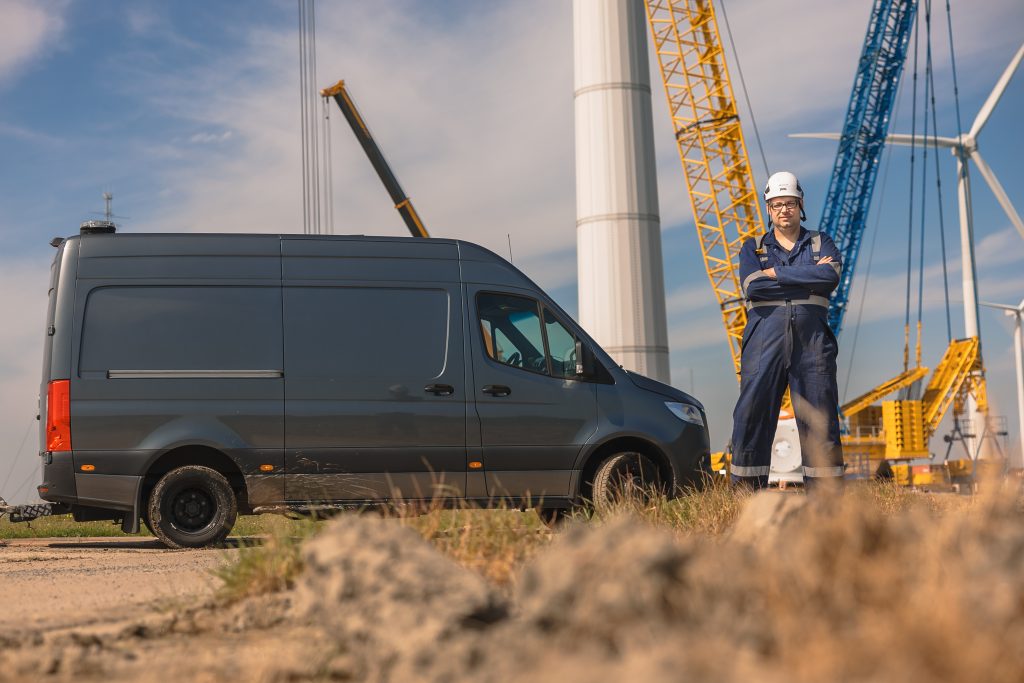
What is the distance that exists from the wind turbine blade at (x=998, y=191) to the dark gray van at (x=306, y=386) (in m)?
35.9

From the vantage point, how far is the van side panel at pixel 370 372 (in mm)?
8102

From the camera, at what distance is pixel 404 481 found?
323 inches

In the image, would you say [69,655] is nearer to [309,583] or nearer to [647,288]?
[309,583]

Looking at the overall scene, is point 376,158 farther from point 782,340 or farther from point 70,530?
point 782,340

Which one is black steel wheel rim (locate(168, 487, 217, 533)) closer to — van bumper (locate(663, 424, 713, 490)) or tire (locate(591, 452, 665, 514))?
tire (locate(591, 452, 665, 514))

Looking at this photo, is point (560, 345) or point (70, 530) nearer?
point (560, 345)

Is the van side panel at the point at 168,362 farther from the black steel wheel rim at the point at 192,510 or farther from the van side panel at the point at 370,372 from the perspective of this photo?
the black steel wheel rim at the point at 192,510

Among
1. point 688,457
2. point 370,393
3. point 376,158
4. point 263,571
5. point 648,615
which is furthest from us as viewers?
point 376,158

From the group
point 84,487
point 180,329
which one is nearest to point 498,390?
point 180,329

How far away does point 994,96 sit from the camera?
1617 inches

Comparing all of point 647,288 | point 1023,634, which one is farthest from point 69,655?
point 647,288

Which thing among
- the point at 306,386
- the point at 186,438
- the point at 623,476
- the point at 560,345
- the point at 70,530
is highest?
the point at 560,345

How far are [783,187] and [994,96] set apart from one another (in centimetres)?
3806

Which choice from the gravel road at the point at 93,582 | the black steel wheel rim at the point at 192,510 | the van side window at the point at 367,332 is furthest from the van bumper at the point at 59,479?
the van side window at the point at 367,332
